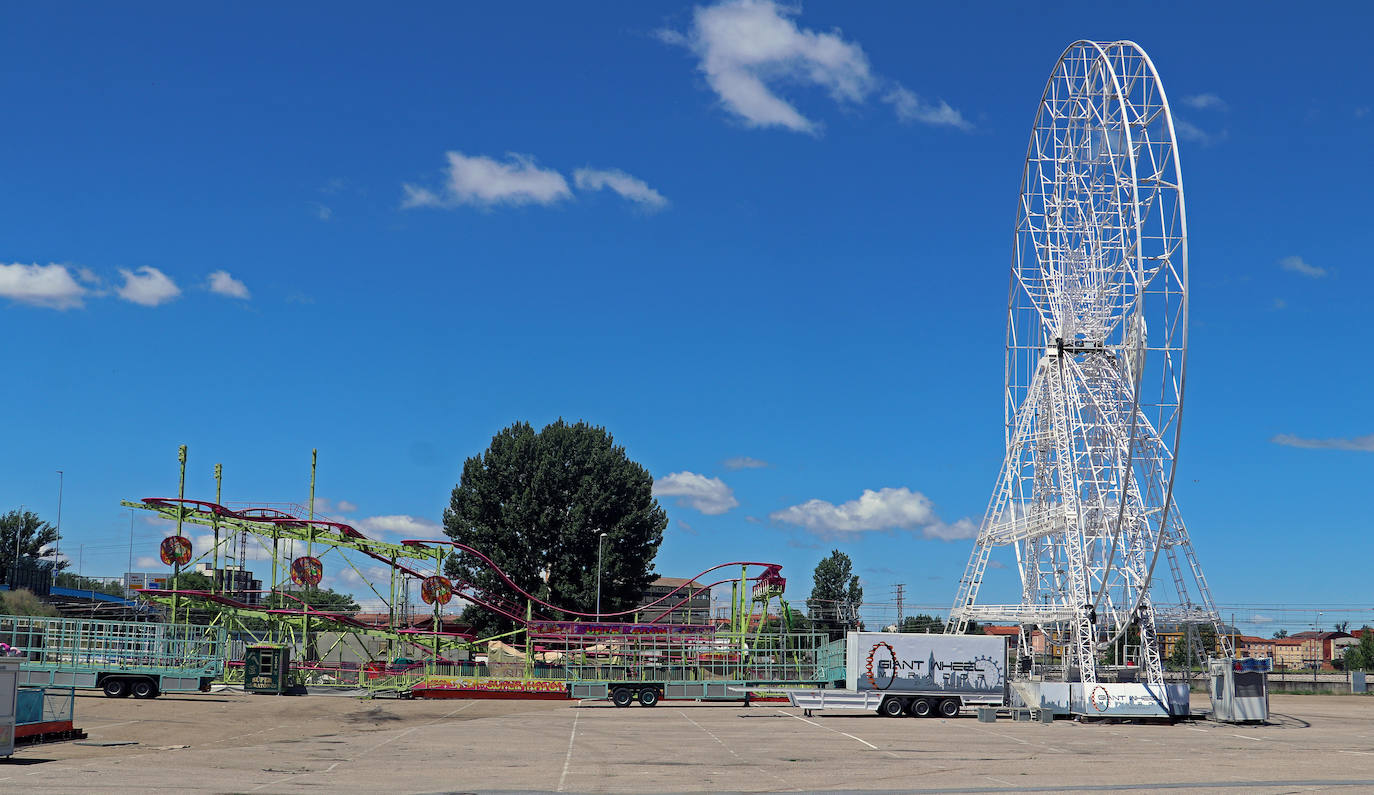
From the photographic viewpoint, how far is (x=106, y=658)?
46188mm

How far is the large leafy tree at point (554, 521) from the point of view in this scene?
245ft

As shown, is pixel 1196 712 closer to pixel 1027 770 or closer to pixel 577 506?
pixel 1027 770

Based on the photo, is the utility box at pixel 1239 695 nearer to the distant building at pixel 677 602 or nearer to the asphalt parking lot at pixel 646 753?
the asphalt parking lot at pixel 646 753

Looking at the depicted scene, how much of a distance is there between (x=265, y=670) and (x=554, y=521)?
2790 cm

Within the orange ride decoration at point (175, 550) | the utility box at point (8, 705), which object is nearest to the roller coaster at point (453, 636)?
the orange ride decoration at point (175, 550)

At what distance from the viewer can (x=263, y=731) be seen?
107 ft

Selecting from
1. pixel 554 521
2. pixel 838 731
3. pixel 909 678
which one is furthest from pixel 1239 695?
pixel 554 521

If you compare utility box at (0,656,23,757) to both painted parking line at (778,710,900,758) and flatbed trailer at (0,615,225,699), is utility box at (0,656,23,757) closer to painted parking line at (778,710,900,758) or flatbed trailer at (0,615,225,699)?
painted parking line at (778,710,900,758)

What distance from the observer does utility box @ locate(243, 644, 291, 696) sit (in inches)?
1975

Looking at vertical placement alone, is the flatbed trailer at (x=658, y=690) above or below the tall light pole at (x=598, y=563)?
below

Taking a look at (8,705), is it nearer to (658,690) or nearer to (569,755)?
(569,755)

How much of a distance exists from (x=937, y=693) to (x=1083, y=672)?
8.05 m

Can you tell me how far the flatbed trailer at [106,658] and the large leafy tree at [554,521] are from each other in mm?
26301

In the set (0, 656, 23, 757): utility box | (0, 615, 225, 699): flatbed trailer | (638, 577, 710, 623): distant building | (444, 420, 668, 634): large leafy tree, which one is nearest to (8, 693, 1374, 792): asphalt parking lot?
(0, 656, 23, 757): utility box
